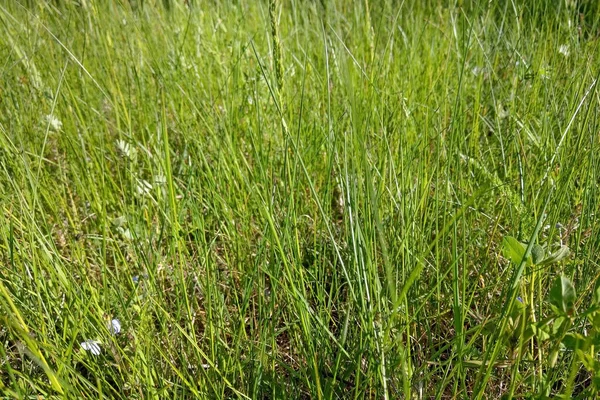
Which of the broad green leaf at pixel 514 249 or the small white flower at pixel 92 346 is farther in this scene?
the small white flower at pixel 92 346

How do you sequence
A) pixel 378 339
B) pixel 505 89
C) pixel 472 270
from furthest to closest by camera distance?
1. pixel 505 89
2. pixel 472 270
3. pixel 378 339

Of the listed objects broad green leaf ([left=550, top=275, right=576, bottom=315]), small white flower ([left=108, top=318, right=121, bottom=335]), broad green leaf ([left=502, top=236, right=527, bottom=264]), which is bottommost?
small white flower ([left=108, top=318, right=121, bottom=335])

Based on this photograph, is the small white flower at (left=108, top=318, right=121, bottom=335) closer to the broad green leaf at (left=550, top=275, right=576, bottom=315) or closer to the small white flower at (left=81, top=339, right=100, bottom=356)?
the small white flower at (left=81, top=339, right=100, bottom=356)

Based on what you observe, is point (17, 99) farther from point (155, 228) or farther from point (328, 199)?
point (328, 199)

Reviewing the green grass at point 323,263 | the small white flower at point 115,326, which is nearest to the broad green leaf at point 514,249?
the green grass at point 323,263

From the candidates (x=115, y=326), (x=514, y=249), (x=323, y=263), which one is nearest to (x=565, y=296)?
(x=514, y=249)

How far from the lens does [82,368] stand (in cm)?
117

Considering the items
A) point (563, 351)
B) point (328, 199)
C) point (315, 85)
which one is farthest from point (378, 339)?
point (315, 85)

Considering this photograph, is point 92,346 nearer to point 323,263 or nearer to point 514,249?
point 323,263

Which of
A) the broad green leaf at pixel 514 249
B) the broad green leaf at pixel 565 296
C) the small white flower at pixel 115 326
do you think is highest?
the broad green leaf at pixel 514 249

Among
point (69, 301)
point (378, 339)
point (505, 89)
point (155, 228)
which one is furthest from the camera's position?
point (505, 89)

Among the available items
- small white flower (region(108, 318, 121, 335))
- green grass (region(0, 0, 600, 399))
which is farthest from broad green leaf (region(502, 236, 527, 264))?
small white flower (region(108, 318, 121, 335))

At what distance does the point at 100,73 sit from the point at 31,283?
1018mm

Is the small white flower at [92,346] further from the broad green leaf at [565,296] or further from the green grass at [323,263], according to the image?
the broad green leaf at [565,296]
